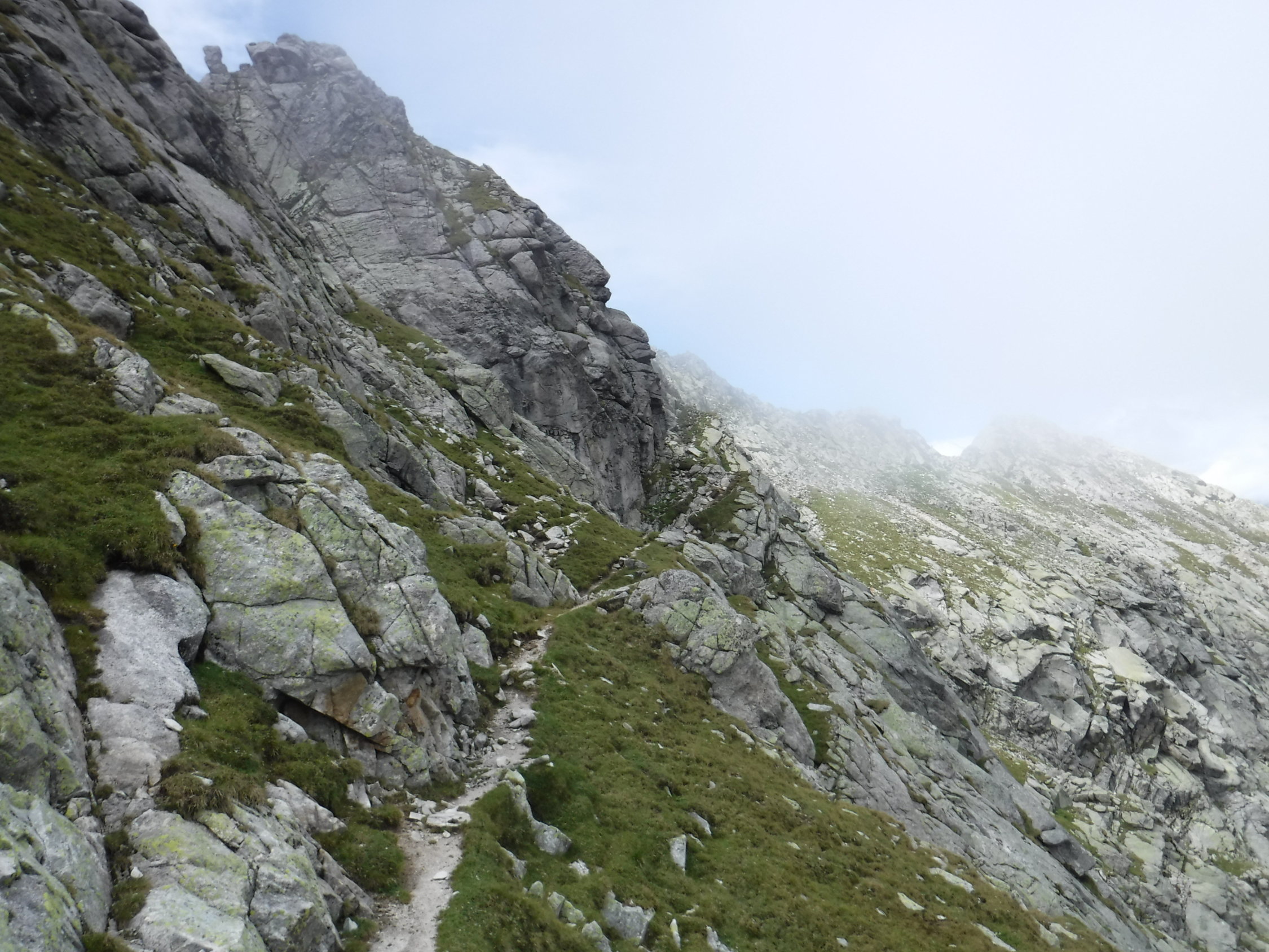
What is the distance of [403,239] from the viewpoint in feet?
314

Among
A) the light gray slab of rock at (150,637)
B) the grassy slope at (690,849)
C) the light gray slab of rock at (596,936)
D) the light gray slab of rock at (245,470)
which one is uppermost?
the light gray slab of rock at (245,470)

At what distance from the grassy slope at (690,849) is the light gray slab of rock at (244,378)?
2250 centimetres

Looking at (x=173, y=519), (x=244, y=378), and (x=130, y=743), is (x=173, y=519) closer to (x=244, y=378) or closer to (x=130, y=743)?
(x=130, y=743)

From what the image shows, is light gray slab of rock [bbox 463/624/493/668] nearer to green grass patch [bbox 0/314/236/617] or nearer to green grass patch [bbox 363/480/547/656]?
green grass patch [bbox 363/480/547/656]

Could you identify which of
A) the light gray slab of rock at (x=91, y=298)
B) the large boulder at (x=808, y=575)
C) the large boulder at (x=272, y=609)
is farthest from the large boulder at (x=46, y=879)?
the large boulder at (x=808, y=575)

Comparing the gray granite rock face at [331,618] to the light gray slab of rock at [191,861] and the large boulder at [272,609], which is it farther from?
the light gray slab of rock at [191,861]

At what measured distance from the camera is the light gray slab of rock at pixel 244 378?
34.6 metres

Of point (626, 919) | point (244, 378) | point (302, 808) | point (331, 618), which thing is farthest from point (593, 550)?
point (302, 808)

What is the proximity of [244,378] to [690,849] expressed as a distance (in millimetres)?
34400

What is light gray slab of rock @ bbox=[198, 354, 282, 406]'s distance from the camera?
3456cm

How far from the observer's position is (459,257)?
308 feet

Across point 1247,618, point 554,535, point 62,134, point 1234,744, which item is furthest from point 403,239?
point 1247,618

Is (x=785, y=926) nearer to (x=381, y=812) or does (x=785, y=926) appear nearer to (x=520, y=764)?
(x=520, y=764)

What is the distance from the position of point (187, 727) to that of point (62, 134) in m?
52.9
